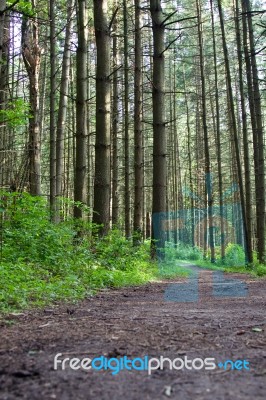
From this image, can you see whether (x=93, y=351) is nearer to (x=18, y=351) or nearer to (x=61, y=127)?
(x=18, y=351)

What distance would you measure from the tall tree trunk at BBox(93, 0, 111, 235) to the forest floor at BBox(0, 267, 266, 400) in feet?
15.2

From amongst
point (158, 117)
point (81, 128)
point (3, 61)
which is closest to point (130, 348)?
point (3, 61)

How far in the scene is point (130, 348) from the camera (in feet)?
8.14

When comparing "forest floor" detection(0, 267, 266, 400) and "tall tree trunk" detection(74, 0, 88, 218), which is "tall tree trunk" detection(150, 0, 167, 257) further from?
"forest floor" detection(0, 267, 266, 400)

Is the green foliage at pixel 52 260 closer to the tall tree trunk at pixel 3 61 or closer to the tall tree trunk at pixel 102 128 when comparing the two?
the tall tree trunk at pixel 102 128

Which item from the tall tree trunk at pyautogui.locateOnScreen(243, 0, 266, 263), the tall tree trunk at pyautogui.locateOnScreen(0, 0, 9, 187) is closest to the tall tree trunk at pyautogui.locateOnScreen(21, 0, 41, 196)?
the tall tree trunk at pyautogui.locateOnScreen(0, 0, 9, 187)

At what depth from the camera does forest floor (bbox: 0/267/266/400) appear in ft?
5.91

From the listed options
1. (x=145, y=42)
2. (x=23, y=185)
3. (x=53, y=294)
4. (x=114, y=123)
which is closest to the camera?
(x=53, y=294)

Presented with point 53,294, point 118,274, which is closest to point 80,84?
point 118,274

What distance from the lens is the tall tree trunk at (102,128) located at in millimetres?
9039

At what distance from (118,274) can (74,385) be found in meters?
5.60

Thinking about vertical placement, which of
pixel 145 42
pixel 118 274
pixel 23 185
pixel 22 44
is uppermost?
pixel 145 42

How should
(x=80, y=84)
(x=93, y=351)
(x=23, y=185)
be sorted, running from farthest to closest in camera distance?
(x=23, y=185) → (x=80, y=84) → (x=93, y=351)

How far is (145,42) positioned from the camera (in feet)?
88.4
